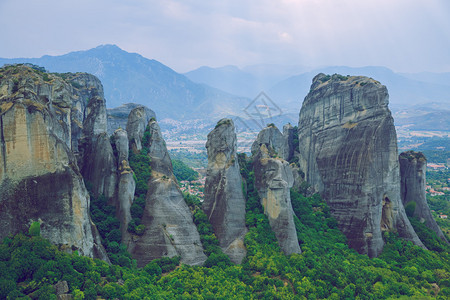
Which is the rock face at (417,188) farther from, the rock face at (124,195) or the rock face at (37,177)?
the rock face at (37,177)

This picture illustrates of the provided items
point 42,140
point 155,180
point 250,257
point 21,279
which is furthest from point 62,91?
point 250,257

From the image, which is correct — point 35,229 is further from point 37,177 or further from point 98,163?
point 98,163

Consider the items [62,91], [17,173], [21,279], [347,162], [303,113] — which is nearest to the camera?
[21,279]

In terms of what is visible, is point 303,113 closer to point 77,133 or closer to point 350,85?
point 350,85

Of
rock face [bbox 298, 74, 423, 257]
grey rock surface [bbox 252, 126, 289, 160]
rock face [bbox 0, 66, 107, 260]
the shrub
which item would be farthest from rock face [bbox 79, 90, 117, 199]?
rock face [bbox 298, 74, 423, 257]

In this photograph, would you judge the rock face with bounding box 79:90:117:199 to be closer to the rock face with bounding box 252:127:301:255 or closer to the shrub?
the shrub

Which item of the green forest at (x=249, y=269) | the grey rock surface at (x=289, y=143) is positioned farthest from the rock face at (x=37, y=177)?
the grey rock surface at (x=289, y=143)
